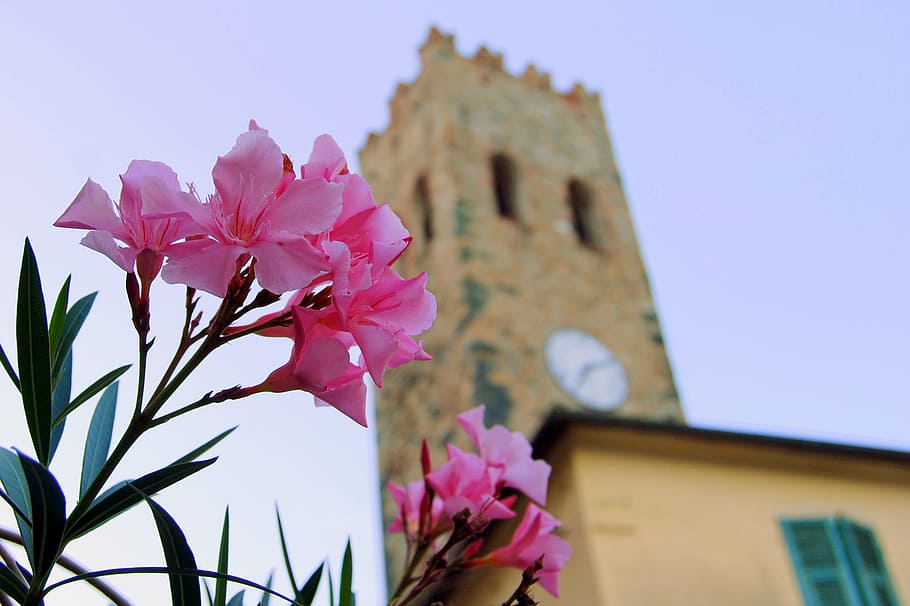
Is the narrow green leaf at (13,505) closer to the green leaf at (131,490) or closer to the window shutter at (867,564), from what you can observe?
the green leaf at (131,490)

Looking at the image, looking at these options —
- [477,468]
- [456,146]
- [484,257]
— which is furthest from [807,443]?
[456,146]

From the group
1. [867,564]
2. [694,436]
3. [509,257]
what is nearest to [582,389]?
[509,257]

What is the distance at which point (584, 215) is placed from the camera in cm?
1166

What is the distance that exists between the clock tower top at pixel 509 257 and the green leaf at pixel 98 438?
304 inches

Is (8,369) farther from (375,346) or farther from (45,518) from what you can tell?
(375,346)

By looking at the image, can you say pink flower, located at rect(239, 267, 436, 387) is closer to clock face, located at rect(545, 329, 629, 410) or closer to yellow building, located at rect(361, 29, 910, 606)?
yellow building, located at rect(361, 29, 910, 606)

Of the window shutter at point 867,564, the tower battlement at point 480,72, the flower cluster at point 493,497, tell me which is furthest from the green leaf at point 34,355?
the tower battlement at point 480,72

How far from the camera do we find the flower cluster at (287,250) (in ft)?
2.02

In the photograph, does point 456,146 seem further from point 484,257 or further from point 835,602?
point 835,602

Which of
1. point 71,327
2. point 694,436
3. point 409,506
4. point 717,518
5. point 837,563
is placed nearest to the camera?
point 71,327

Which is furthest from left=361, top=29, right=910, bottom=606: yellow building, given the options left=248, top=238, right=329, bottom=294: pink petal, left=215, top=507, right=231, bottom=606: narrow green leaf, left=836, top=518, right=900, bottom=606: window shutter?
left=248, top=238, right=329, bottom=294: pink petal

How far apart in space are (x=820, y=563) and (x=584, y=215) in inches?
296

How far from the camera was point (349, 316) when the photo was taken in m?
0.66

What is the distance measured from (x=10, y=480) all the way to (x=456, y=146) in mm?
10537
